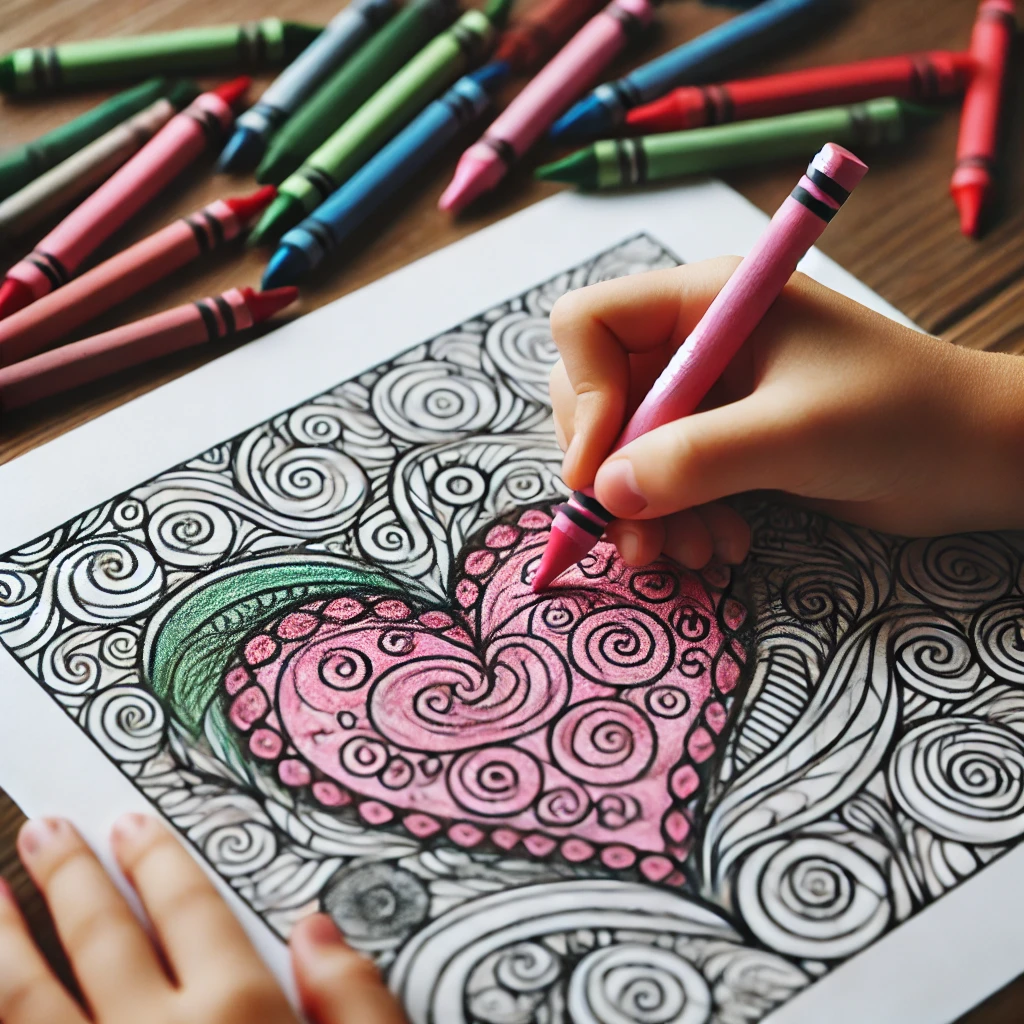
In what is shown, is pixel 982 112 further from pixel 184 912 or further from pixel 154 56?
pixel 184 912

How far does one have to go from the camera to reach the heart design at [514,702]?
50 cm

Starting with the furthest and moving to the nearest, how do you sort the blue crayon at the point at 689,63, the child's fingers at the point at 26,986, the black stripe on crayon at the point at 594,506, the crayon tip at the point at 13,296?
1. the blue crayon at the point at 689,63
2. the crayon tip at the point at 13,296
3. the black stripe on crayon at the point at 594,506
4. the child's fingers at the point at 26,986

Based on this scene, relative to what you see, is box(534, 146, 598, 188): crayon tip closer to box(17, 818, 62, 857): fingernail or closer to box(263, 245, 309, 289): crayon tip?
box(263, 245, 309, 289): crayon tip

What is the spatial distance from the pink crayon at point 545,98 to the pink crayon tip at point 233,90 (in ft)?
0.50

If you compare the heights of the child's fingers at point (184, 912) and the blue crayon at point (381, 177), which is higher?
the blue crayon at point (381, 177)

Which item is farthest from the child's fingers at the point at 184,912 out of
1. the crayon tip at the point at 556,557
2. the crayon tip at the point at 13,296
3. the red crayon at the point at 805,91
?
the red crayon at the point at 805,91

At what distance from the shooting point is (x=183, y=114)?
2.42ft

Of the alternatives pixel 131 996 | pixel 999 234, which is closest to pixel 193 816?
pixel 131 996

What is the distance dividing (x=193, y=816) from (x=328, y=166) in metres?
0.40

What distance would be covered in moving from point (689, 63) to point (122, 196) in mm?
378

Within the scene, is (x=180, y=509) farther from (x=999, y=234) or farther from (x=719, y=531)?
(x=999, y=234)

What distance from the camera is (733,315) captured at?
1.70 ft

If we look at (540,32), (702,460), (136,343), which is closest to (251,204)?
(136,343)

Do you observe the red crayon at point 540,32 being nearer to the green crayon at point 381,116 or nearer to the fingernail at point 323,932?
the green crayon at point 381,116
